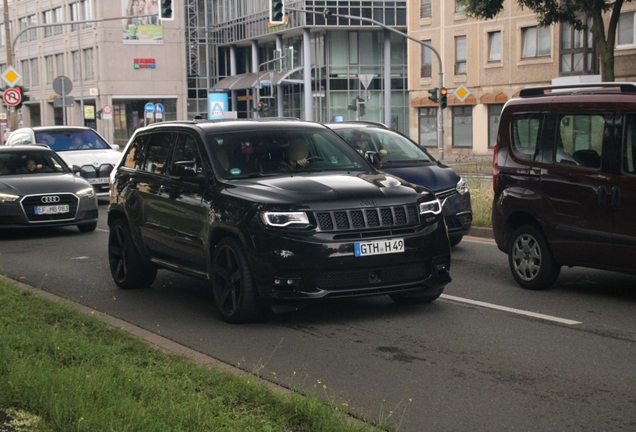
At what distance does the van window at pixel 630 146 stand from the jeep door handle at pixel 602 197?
267mm

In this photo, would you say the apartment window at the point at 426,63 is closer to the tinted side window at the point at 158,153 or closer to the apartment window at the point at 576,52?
the apartment window at the point at 576,52

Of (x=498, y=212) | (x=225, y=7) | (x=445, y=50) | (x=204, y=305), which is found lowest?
(x=204, y=305)

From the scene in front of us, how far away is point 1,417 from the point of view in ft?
16.8

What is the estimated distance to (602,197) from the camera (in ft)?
29.4

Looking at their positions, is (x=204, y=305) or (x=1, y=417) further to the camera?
(x=204, y=305)

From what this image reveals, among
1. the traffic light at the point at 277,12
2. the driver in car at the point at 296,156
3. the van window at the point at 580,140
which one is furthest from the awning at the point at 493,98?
the driver in car at the point at 296,156

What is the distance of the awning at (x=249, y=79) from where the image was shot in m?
72.7

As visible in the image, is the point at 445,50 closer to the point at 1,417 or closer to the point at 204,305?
the point at 204,305

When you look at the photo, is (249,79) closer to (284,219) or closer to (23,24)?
(23,24)

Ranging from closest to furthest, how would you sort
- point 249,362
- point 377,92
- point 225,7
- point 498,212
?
point 249,362 → point 498,212 → point 377,92 → point 225,7

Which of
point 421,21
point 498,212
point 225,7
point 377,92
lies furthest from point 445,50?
point 498,212

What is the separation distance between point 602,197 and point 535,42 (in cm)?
4326

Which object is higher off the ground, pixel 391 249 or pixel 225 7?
pixel 225 7

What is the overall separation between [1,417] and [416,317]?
424 cm
